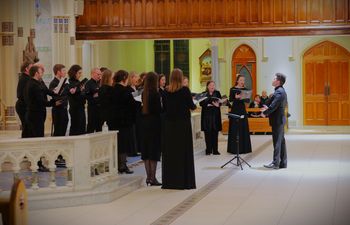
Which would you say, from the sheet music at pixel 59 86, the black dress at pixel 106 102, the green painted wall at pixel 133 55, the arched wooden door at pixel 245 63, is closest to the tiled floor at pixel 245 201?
the black dress at pixel 106 102

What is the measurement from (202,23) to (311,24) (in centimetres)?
252

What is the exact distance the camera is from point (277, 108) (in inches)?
454

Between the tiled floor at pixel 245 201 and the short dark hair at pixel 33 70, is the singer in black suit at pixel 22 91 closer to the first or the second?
the short dark hair at pixel 33 70

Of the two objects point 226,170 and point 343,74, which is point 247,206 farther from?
point 343,74

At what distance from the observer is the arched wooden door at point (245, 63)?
72.1 feet

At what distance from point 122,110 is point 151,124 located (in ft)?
1.76

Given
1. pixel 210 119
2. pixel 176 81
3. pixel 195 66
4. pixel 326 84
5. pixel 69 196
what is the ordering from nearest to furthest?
pixel 69 196 < pixel 176 81 < pixel 210 119 < pixel 326 84 < pixel 195 66

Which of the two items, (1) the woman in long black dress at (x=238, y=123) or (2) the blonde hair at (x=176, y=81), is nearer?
(2) the blonde hair at (x=176, y=81)

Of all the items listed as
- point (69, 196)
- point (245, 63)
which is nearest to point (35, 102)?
point (69, 196)

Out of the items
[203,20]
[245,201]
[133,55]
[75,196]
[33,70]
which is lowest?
[245,201]

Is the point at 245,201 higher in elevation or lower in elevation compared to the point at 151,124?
lower

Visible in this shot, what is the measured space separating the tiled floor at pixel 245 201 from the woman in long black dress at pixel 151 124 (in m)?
0.38

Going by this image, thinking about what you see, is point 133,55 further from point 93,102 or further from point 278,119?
point 93,102

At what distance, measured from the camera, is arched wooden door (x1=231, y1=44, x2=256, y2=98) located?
22.0 meters
